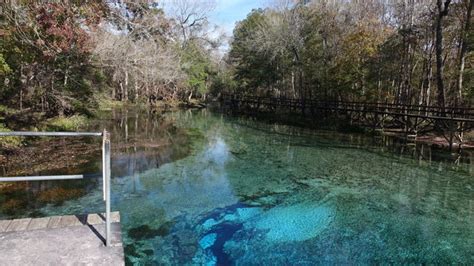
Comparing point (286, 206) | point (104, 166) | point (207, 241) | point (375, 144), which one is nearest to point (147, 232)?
point (207, 241)

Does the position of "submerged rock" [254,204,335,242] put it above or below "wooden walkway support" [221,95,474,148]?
below

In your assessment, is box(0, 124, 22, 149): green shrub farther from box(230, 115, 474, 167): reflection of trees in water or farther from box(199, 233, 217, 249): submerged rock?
box(230, 115, 474, 167): reflection of trees in water

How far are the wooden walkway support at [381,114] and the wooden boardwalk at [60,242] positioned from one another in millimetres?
12899

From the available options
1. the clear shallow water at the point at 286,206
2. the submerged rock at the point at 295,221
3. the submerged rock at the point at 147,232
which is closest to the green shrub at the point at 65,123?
the clear shallow water at the point at 286,206

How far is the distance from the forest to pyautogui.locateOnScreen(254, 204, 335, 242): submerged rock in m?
6.92

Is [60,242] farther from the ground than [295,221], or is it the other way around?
[60,242]

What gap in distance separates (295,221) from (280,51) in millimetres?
22726

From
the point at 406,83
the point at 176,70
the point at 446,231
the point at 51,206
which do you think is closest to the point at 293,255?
the point at 446,231

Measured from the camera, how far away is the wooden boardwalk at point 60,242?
297 centimetres

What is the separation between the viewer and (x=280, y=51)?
91.2 ft

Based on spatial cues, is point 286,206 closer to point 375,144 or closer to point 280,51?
point 375,144

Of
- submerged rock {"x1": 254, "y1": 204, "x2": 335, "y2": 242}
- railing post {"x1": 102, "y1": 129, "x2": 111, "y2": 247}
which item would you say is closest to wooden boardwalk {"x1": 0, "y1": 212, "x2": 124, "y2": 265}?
railing post {"x1": 102, "y1": 129, "x2": 111, "y2": 247}

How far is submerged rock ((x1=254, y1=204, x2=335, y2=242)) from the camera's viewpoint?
6133 mm

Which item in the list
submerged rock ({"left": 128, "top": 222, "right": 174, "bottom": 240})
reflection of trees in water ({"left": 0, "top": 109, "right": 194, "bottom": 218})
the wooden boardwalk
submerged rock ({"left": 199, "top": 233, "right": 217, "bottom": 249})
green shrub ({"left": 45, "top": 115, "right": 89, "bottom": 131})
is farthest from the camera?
green shrub ({"left": 45, "top": 115, "right": 89, "bottom": 131})
